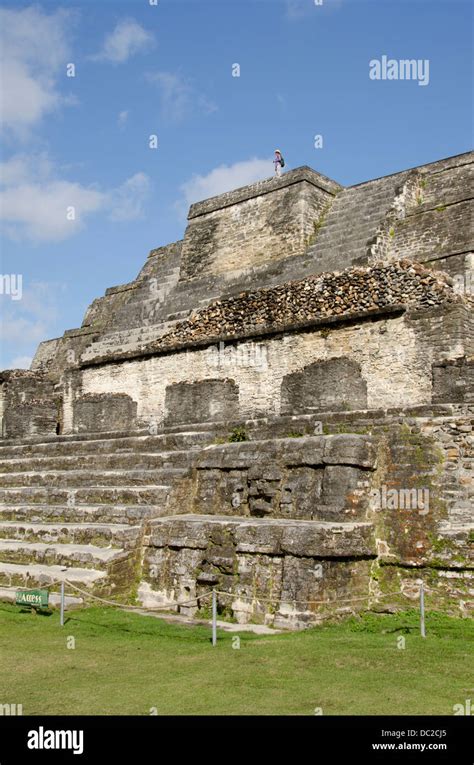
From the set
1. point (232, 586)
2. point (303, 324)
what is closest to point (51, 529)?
point (232, 586)

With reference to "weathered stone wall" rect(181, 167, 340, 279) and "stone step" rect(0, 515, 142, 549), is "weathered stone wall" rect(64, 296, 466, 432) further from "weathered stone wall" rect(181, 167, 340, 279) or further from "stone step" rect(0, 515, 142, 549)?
"stone step" rect(0, 515, 142, 549)

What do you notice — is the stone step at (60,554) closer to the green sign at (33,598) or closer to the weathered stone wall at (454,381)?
the green sign at (33,598)

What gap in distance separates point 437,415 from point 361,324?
448 cm

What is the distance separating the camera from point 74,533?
→ 9750 mm

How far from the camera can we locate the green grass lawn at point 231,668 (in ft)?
17.4

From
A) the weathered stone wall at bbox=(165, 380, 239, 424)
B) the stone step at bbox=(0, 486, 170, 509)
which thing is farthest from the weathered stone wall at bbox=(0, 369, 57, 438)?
the stone step at bbox=(0, 486, 170, 509)

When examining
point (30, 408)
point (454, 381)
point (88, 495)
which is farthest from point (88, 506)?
point (30, 408)

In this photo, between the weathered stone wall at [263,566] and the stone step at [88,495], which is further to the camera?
the stone step at [88,495]

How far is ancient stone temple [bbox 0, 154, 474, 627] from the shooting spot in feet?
26.6

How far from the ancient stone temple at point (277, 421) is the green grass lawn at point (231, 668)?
0.63 metres

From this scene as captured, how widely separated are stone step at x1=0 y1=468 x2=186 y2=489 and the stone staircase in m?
0.02

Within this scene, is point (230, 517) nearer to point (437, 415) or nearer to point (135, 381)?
point (437, 415)

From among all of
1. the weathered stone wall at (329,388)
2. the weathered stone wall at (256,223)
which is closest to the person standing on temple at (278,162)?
the weathered stone wall at (256,223)

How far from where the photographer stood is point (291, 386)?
12883 mm
